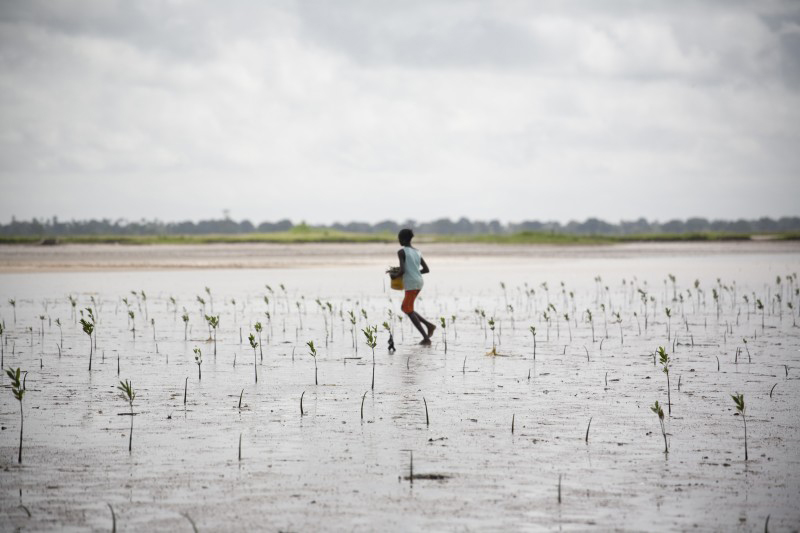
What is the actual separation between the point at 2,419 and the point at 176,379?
2891 mm

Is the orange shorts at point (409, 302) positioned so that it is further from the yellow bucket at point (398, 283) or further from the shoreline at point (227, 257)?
the shoreline at point (227, 257)

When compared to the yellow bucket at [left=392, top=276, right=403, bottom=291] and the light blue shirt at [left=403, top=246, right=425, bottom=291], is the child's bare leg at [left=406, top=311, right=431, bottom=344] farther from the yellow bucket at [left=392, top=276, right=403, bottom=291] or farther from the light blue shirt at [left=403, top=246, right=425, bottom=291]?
the yellow bucket at [left=392, top=276, right=403, bottom=291]

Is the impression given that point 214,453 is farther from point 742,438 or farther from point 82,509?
point 742,438

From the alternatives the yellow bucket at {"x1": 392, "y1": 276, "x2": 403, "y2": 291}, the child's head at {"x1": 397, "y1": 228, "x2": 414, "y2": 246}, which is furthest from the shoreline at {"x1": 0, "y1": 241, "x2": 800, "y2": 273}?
the child's head at {"x1": 397, "y1": 228, "x2": 414, "y2": 246}

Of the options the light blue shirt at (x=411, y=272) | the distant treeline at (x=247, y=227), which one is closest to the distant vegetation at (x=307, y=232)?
the distant treeline at (x=247, y=227)

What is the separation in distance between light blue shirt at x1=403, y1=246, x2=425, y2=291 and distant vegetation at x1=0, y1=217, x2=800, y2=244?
64.8 meters

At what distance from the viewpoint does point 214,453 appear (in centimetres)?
750

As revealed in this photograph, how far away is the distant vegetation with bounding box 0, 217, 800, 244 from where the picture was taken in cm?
8450

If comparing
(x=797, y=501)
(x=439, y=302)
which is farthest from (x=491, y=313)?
(x=797, y=501)

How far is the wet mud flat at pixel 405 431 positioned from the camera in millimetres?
6020

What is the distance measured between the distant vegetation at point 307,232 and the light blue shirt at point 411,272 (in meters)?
64.8

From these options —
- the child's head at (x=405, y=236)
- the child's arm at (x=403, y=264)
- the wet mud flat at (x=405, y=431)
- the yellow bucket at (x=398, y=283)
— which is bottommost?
the wet mud flat at (x=405, y=431)

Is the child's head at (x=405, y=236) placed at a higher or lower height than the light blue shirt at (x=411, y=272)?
higher

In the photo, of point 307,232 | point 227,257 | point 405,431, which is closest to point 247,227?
point 307,232
